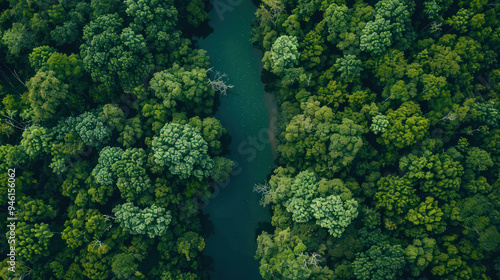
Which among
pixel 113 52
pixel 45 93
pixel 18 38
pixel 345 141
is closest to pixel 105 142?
pixel 45 93

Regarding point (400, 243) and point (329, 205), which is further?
point (400, 243)

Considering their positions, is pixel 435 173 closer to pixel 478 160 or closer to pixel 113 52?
pixel 478 160

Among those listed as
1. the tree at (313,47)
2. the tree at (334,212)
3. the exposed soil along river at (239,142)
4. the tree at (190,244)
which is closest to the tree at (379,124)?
the tree at (334,212)

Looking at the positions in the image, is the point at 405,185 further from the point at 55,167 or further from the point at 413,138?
the point at 55,167

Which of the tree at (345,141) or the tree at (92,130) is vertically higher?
the tree at (345,141)

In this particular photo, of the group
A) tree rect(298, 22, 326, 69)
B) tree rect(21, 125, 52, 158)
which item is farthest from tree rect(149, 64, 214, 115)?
tree rect(21, 125, 52, 158)

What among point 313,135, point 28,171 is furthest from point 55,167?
point 313,135

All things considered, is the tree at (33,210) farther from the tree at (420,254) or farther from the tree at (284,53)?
the tree at (420,254)
